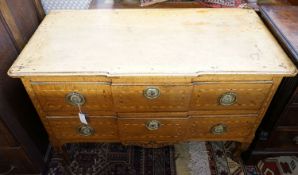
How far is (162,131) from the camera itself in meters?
1.33

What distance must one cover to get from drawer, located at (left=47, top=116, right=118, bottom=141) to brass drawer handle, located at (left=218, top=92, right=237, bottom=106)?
1.67 feet

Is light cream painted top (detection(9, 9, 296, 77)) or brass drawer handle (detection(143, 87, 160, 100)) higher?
light cream painted top (detection(9, 9, 296, 77))

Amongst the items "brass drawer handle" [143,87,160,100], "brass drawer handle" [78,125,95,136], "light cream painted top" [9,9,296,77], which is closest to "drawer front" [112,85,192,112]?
"brass drawer handle" [143,87,160,100]

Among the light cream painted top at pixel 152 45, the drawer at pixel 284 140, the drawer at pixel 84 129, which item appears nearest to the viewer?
the light cream painted top at pixel 152 45

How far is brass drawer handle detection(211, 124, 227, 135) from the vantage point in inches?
52.4

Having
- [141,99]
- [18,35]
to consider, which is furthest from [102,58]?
[18,35]

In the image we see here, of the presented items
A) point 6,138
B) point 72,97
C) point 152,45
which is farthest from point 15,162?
point 152,45

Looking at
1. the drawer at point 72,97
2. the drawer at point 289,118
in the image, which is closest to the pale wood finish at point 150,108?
the drawer at point 72,97

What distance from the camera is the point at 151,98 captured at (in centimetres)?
115

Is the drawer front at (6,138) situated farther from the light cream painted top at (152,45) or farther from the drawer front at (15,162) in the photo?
the light cream painted top at (152,45)

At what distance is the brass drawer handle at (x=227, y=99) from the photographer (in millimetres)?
1161

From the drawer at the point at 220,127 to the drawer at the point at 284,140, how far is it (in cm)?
16

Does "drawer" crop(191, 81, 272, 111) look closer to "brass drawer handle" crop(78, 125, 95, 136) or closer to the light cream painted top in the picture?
the light cream painted top

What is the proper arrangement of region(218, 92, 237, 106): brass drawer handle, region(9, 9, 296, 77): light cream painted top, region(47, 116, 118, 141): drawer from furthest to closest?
region(47, 116, 118, 141): drawer
region(218, 92, 237, 106): brass drawer handle
region(9, 9, 296, 77): light cream painted top
